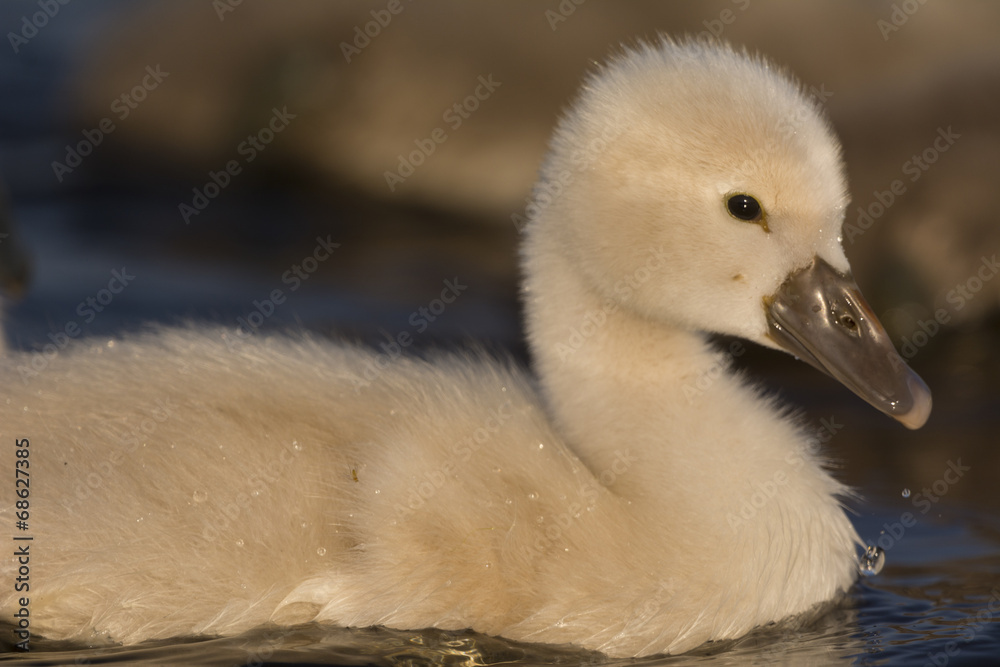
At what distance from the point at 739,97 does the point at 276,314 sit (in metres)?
3.91

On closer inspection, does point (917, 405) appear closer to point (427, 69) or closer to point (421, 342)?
point (421, 342)

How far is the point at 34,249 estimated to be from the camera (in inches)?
334

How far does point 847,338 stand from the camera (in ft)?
13.6

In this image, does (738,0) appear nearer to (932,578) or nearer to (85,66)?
(85,66)

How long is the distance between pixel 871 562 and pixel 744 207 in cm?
140

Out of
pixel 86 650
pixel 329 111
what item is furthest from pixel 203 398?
pixel 329 111

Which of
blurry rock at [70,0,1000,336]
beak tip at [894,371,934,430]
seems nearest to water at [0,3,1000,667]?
blurry rock at [70,0,1000,336]

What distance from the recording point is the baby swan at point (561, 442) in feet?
12.7

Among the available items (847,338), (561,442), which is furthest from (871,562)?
(561,442)

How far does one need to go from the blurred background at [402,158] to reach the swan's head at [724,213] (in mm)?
2191

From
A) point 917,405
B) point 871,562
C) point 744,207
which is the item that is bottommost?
point 871,562

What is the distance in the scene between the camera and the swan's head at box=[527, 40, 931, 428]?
4.05 m

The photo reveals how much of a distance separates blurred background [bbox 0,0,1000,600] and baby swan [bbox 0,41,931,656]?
2219 mm

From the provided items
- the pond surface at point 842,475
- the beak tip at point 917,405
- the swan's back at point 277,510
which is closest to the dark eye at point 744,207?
the beak tip at point 917,405
